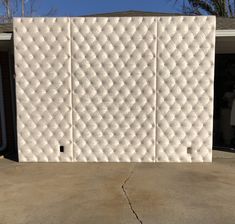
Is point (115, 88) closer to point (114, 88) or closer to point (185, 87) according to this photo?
point (114, 88)

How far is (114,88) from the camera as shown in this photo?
6.39 m

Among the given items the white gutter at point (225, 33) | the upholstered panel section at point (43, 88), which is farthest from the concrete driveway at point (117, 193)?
the white gutter at point (225, 33)

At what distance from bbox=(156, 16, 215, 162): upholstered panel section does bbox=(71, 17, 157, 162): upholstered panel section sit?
210 mm

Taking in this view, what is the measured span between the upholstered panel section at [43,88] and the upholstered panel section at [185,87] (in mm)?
1981

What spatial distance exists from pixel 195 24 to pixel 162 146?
8.62 feet

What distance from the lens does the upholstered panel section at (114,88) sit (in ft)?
Result: 20.5

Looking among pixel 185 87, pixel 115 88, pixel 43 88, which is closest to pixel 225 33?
pixel 185 87

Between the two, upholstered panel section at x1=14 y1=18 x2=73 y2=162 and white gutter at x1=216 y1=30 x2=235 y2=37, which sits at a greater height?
white gutter at x1=216 y1=30 x2=235 y2=37

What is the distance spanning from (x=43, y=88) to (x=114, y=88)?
1.52 metres

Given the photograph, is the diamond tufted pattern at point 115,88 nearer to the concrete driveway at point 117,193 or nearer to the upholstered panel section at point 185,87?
the upholstered panel section at point 185,87

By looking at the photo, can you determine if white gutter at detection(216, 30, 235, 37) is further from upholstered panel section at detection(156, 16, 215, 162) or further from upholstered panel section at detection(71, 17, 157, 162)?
upholstered panel section at detection(71, 17, 157, 162)

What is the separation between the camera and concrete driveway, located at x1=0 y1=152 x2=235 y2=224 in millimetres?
3861

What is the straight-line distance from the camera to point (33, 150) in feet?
21.6

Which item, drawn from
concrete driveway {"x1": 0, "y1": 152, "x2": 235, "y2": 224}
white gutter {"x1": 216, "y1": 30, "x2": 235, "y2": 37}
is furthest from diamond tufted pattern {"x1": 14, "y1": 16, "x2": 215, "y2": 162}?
concrete driveway {"x1": 0, "y1": 152, "x2": 235, "y2": 224}
